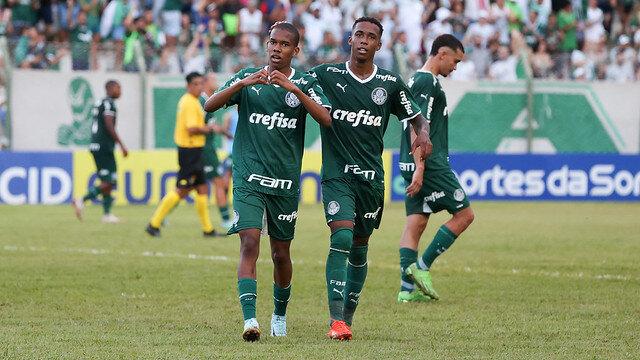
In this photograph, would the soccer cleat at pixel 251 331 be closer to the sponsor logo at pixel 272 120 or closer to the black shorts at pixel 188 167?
the sponsor logo at pixel 272 120

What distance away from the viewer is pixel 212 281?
11938 millimetres

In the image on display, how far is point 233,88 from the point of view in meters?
7.93

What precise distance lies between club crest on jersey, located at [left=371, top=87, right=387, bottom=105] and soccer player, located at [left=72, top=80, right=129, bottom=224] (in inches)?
→ 435

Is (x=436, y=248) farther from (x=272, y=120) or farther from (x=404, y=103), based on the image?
(x=272, y=120)

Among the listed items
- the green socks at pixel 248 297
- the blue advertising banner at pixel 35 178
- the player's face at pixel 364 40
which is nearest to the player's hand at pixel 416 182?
the player's face at pixel 364 40

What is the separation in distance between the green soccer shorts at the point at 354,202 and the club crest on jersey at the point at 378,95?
1.79 ft

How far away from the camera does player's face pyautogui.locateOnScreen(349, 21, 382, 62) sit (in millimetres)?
8414

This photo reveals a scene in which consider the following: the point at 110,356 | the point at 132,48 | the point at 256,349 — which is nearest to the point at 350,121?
the point at 256,349

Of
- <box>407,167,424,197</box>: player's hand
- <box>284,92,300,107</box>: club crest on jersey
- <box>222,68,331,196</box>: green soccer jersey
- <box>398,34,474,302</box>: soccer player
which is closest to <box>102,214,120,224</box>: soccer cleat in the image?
<box>398,34,474,302</box>: soccer player

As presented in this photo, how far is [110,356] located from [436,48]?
4574 millimetres

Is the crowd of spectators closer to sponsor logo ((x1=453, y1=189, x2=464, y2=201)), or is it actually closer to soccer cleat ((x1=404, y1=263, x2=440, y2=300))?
sponsor logo ((x1=453, y1=189, x2=464, y2=201))

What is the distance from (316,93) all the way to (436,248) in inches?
128

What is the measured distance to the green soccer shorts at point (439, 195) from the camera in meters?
10.9

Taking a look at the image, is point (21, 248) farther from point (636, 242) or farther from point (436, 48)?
point (636, 242)
